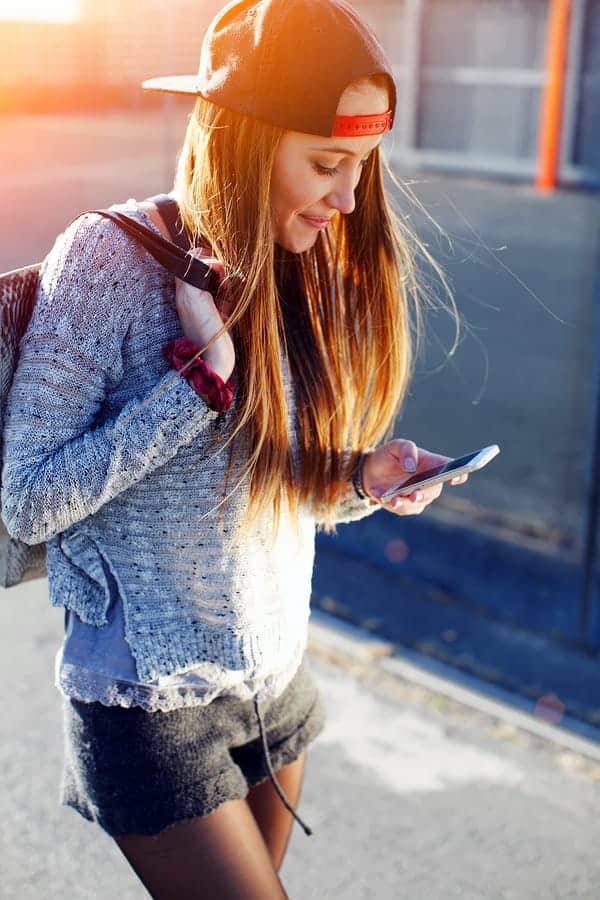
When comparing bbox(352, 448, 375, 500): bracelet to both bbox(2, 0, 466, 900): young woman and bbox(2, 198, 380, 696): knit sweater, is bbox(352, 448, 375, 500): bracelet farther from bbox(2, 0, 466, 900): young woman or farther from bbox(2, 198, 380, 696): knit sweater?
bbox(2, 198, 380, 696): knit sweater

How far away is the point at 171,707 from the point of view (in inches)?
66.6

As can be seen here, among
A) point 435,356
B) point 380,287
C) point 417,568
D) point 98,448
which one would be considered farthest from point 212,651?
point 435,356

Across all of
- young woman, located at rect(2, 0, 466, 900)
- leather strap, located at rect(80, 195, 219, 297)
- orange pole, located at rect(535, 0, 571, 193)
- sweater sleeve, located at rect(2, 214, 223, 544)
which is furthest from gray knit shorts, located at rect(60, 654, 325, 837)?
orange pole, located at rect(535, 0, 571, 193)

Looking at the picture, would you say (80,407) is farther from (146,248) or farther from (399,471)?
(399,471)

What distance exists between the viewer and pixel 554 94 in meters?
5.30

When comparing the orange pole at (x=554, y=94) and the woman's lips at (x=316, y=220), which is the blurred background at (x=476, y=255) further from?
the woman's lips at (x=316, y=220)

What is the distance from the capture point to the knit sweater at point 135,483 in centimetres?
156

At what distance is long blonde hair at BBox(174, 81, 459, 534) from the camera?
1628 millimetres

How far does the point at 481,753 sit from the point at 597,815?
408 millimetres

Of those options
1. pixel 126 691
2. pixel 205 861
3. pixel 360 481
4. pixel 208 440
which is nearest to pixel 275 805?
pixel 205 861

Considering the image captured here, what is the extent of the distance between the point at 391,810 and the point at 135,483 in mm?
1840

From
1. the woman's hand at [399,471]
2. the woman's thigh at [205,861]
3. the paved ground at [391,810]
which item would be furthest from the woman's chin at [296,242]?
the paved ground at [391,810]

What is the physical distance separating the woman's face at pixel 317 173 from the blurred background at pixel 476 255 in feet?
4.99

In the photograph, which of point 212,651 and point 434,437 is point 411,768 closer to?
point 212,651
